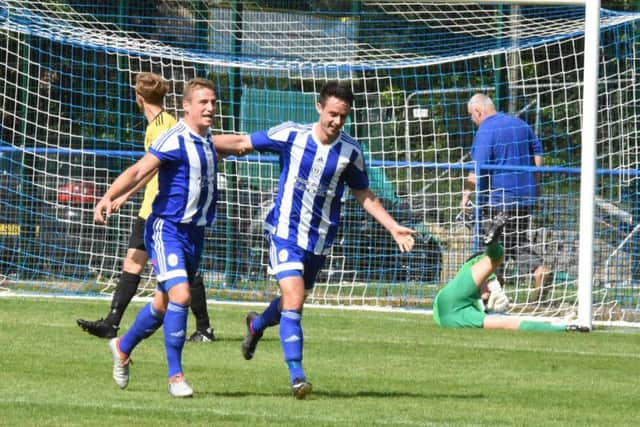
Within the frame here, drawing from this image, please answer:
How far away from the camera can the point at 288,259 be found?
8453mm

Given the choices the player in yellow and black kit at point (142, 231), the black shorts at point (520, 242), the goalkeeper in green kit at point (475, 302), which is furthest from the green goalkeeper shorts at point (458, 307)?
the player in yellow and black kit at point (142, 231)

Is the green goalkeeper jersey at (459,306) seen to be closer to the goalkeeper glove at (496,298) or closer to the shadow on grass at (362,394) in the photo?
the goalkeeper glove at (496,298)

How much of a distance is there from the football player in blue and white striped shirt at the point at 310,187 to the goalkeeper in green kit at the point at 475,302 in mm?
3891

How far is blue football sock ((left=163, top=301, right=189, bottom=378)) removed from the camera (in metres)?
7.96

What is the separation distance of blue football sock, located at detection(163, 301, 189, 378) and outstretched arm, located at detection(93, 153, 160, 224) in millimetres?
650

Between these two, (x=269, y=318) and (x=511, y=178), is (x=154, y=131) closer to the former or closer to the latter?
(x=269, y=318)

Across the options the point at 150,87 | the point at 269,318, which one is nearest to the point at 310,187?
the point at 269,318

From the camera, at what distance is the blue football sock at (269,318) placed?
350 inches

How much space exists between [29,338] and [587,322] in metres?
4.94

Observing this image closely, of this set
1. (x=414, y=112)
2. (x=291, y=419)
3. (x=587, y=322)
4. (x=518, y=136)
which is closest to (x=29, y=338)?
(x=291, y=419)

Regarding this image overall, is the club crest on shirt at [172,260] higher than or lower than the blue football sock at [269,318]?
higher

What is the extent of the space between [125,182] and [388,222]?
5.16ft

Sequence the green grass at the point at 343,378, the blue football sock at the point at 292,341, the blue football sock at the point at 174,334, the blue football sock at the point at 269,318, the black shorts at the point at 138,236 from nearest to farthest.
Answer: the green grass at the point at 343,378, the blue football sock at the point at 174,334, the blue football sock at the point at 292,341, the blue football sock at the point at 269,318, the black shorts at the point at 138,236

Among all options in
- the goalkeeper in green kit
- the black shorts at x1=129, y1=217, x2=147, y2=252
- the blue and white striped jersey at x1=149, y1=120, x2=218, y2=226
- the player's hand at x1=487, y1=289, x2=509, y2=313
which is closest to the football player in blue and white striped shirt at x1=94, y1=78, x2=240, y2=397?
the blue and white striped jersey at x1=149, y1=120, x2=218, y2=226
